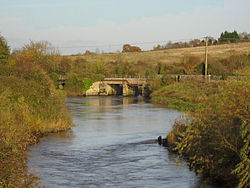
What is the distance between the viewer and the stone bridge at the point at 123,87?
65.4 meters

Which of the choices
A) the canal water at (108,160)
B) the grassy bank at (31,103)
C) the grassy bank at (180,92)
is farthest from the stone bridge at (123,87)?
the grassy bank at (31,103)

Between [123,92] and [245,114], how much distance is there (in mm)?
55517

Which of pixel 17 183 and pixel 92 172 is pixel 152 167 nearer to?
pixel 92 172

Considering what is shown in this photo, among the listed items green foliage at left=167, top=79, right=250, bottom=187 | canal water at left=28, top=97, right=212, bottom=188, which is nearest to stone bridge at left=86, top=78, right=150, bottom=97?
canal water at left=28, top=97, right=212, bottom=188

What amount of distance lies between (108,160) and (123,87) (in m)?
49.4

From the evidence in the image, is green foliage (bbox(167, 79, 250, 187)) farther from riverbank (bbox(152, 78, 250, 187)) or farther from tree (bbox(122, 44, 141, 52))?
tree (bbox(122, 44, 141, 52))

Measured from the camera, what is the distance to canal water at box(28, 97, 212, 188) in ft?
47.1

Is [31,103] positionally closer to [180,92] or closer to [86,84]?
[180,92]

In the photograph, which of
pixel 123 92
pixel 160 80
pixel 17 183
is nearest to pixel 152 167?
pixel 17 183

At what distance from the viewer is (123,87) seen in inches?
2635

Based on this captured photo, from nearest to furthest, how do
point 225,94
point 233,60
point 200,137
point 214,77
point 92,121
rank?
point 225,94 → point 200,137 → point 92,121 → point 214,77 → point 233,60

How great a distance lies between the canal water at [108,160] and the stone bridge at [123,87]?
1434 inches

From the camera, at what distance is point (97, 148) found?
20.7m

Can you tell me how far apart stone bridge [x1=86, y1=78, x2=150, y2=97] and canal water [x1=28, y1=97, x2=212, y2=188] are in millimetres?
36426
